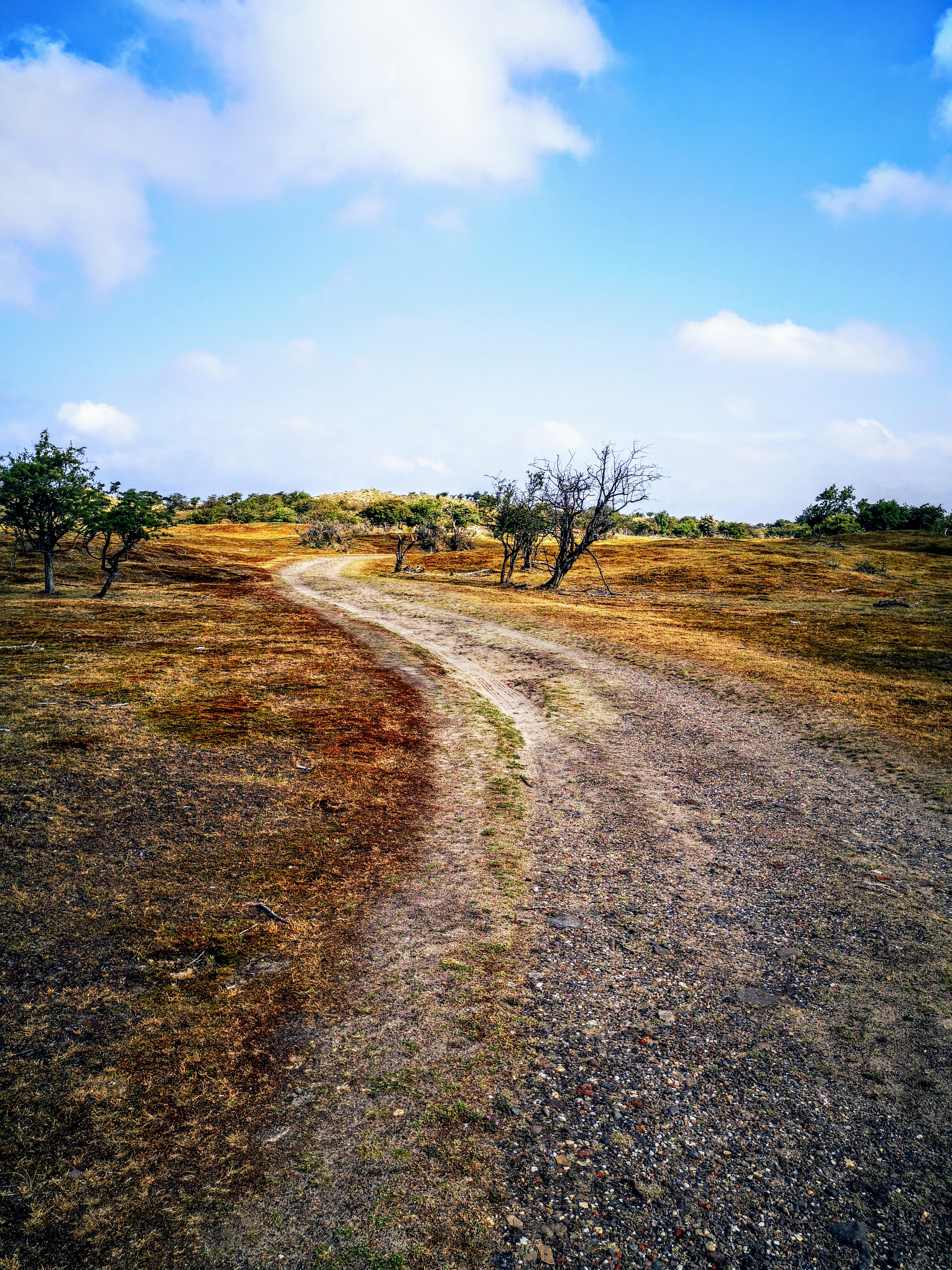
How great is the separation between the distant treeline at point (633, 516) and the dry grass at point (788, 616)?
700 inches

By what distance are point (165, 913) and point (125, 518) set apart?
99.5ft

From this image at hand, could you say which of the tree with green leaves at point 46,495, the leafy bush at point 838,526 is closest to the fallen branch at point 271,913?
the tree with green leaves at point 46,495

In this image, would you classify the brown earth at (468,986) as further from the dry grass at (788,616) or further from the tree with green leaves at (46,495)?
the tree with green leaves at (46,495)

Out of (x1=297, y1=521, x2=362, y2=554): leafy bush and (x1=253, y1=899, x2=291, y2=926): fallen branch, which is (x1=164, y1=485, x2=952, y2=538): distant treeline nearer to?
(x1=297, y1=521, x2=362, y2=554): leafy bush

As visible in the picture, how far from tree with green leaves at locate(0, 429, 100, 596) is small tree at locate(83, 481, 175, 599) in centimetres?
56

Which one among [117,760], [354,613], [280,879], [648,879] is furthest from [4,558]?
[648,879]

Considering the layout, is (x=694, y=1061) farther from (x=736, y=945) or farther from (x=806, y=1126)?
(x=736, y=945)

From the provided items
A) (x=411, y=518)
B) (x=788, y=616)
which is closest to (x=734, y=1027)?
(x=788, y=616)

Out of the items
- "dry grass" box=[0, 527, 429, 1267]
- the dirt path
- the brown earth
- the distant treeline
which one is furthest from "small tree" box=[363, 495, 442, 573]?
the dirt path

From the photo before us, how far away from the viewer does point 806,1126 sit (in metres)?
4.38

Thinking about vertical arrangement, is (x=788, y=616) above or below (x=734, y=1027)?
above

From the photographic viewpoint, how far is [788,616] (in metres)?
34.0

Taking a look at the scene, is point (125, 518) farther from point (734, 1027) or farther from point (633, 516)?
point (633, 516)

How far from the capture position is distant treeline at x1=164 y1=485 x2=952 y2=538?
8919 cm
